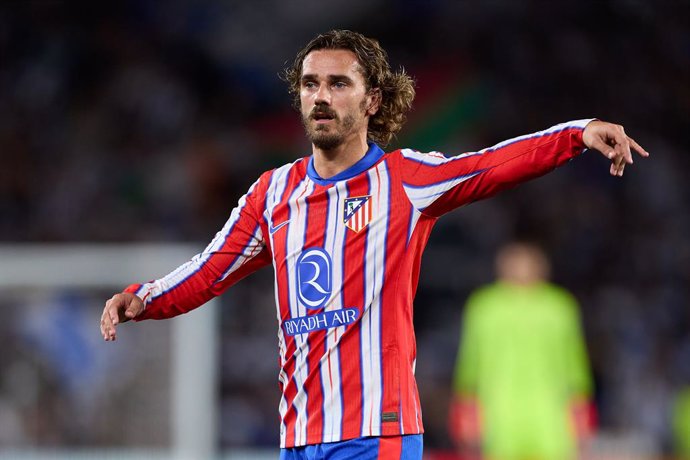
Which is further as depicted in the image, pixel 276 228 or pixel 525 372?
pixel 525 372

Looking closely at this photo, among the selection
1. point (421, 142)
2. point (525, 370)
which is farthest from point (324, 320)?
point (421, 142)

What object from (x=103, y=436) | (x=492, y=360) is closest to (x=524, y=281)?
(x=492, y=360)

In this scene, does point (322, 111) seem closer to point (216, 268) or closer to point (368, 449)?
point (216, 268)

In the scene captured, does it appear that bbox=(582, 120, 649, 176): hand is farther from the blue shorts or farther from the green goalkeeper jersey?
the green goalkeeper jersey

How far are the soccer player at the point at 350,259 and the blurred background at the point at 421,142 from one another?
742 centimetres

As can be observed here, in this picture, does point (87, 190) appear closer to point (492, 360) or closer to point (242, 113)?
point (242, 113)

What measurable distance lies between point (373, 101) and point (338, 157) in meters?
0.25

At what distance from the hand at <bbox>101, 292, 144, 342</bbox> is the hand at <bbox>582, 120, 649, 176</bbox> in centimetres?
141

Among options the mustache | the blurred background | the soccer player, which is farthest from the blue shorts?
the blurred background

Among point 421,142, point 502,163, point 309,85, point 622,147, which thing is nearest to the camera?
point 622,147

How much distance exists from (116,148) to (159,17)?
2026mm

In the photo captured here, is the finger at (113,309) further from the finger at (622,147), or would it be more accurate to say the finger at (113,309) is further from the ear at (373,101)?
the finger at (622,147)

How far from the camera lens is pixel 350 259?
12.2 ft

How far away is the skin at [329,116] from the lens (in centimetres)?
375
